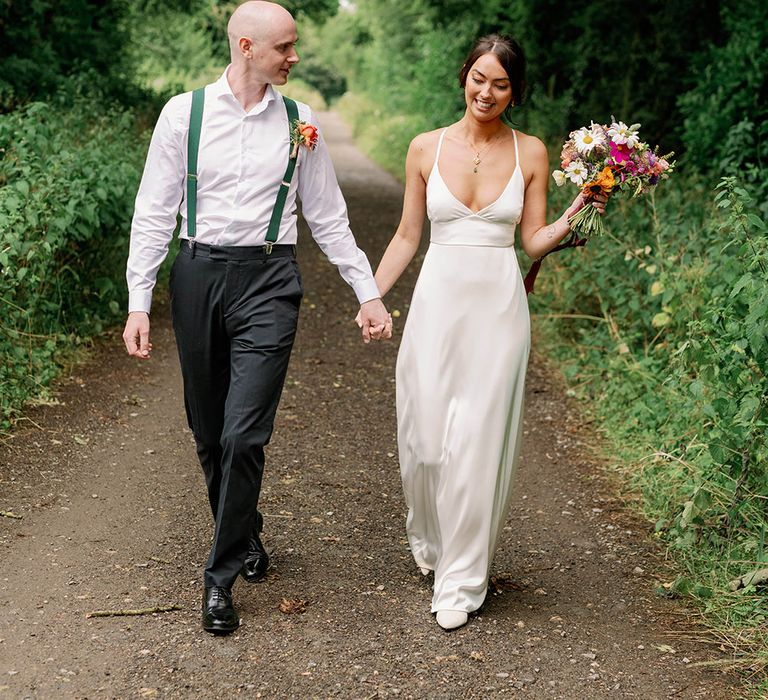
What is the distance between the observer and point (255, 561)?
4.88m

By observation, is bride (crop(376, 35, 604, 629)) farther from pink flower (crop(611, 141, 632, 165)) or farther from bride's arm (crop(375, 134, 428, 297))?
pink flower (crop(611, 141, 632, 165))

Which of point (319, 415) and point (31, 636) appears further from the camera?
point (319, 415)

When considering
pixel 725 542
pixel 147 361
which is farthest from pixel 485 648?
pixel 147 361

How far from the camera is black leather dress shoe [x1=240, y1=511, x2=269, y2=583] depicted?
486 centimetres

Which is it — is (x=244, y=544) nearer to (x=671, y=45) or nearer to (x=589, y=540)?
(x=589, y=540)

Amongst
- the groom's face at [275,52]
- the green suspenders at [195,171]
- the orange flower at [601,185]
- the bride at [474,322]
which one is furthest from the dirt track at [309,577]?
the groom's face at [275,52]

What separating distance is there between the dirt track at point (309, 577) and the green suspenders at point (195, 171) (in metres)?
1.55

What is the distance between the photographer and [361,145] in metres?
32.6

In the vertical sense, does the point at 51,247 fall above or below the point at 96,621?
above

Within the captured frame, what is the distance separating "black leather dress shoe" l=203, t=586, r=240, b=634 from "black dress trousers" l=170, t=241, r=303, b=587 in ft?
0.13

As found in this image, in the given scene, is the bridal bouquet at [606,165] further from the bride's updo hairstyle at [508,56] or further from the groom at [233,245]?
the groom at [233,245]

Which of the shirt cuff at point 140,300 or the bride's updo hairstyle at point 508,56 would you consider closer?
the shirt cuff at point 140,300

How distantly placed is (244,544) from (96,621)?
2.19 ft

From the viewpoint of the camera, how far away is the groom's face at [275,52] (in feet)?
13.6
